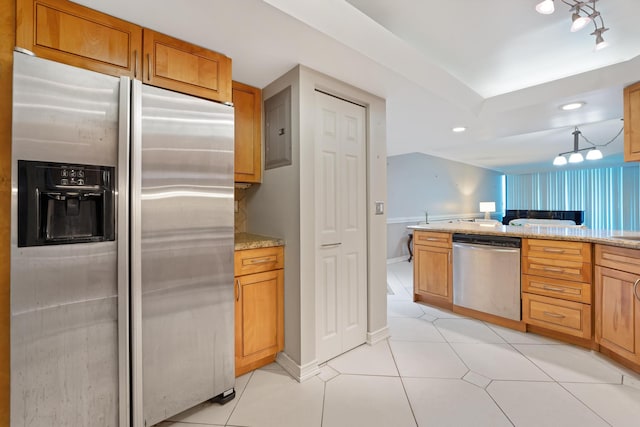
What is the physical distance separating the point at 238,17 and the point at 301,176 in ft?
3.01

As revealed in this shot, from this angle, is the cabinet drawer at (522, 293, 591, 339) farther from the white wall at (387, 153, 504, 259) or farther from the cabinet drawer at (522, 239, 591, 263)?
the white wall at (387, 153, 504, 259)

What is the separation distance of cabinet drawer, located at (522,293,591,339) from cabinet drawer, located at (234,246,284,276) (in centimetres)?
225

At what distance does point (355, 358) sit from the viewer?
2115 mm

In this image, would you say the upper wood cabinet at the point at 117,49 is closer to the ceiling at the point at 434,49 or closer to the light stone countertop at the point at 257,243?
the ceiling at the point at 434,49

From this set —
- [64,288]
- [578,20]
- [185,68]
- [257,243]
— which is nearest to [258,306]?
[257,243]

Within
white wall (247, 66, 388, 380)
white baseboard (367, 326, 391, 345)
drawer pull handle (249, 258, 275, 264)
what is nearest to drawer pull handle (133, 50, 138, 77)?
white wall (247, 66, 388, 380)

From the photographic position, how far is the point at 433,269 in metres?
3.16

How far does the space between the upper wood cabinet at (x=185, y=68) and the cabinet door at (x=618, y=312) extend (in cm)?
296

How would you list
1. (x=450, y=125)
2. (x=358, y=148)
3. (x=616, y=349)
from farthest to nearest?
1. (x=450, y=125)
2. (x=358, y=148)
3. (x=616, y=349)

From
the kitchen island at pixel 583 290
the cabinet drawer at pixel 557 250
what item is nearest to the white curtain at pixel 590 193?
the kitchen island at pixel 583 290

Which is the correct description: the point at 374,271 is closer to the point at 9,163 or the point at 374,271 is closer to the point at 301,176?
the point at 301,176

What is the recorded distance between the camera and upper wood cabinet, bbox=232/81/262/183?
2074 millimetres

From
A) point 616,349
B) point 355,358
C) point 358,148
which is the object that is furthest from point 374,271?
point 616,349

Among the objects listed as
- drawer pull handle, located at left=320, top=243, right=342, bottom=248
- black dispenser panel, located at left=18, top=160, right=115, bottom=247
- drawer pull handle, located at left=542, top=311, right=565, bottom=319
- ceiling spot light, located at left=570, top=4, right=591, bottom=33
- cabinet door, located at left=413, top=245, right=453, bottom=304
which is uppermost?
ceiling spot light, located at left=570, top=4, right=591, bottom=33
